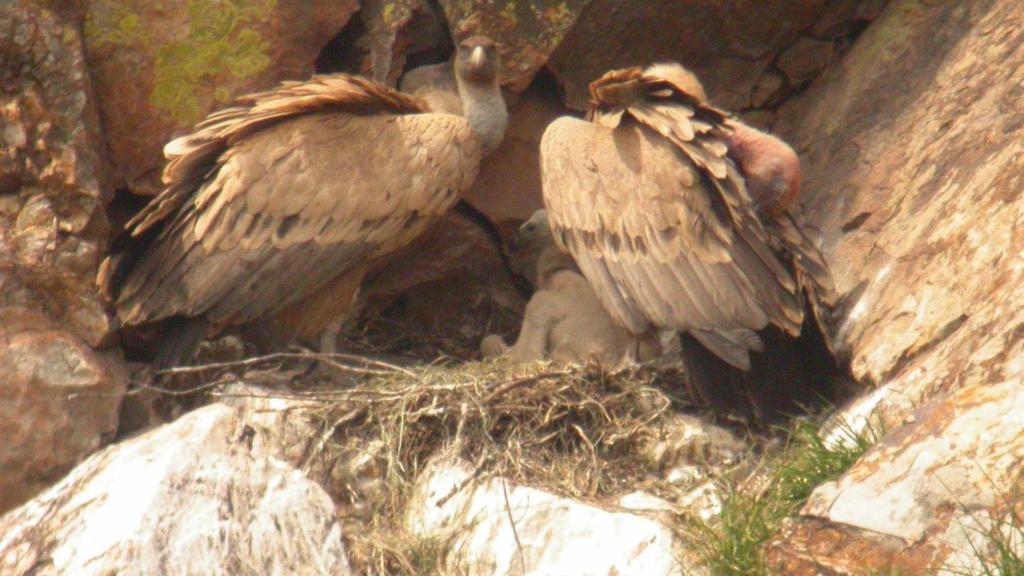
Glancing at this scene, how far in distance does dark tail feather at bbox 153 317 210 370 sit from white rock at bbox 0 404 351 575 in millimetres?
749

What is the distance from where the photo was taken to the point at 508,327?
8.71m

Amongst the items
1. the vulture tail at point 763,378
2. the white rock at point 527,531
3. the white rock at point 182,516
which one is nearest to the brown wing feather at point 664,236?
the vulture tail at point 763,378

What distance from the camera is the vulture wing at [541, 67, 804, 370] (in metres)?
6.81

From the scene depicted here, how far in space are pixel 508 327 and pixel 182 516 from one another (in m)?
3.00

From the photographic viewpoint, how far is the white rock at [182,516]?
585cm

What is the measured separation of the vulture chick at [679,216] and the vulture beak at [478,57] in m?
0.53

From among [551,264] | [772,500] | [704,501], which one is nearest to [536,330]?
[551,264]

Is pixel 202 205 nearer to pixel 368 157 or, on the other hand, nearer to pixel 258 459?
pixel 368 157

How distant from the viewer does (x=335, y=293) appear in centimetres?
775

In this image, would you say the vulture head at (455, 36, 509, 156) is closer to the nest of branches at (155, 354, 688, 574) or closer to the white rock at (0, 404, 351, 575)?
the nest of branches at (155, 354, 688, 574)

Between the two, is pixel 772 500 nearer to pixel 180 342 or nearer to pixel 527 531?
pixel 527 531

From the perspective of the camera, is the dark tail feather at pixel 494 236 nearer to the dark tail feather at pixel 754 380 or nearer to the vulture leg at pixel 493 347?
the vulture leg at pixel 493 347

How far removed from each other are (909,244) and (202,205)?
3.01 meters

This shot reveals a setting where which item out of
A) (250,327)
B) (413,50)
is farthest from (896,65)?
(250,327)
